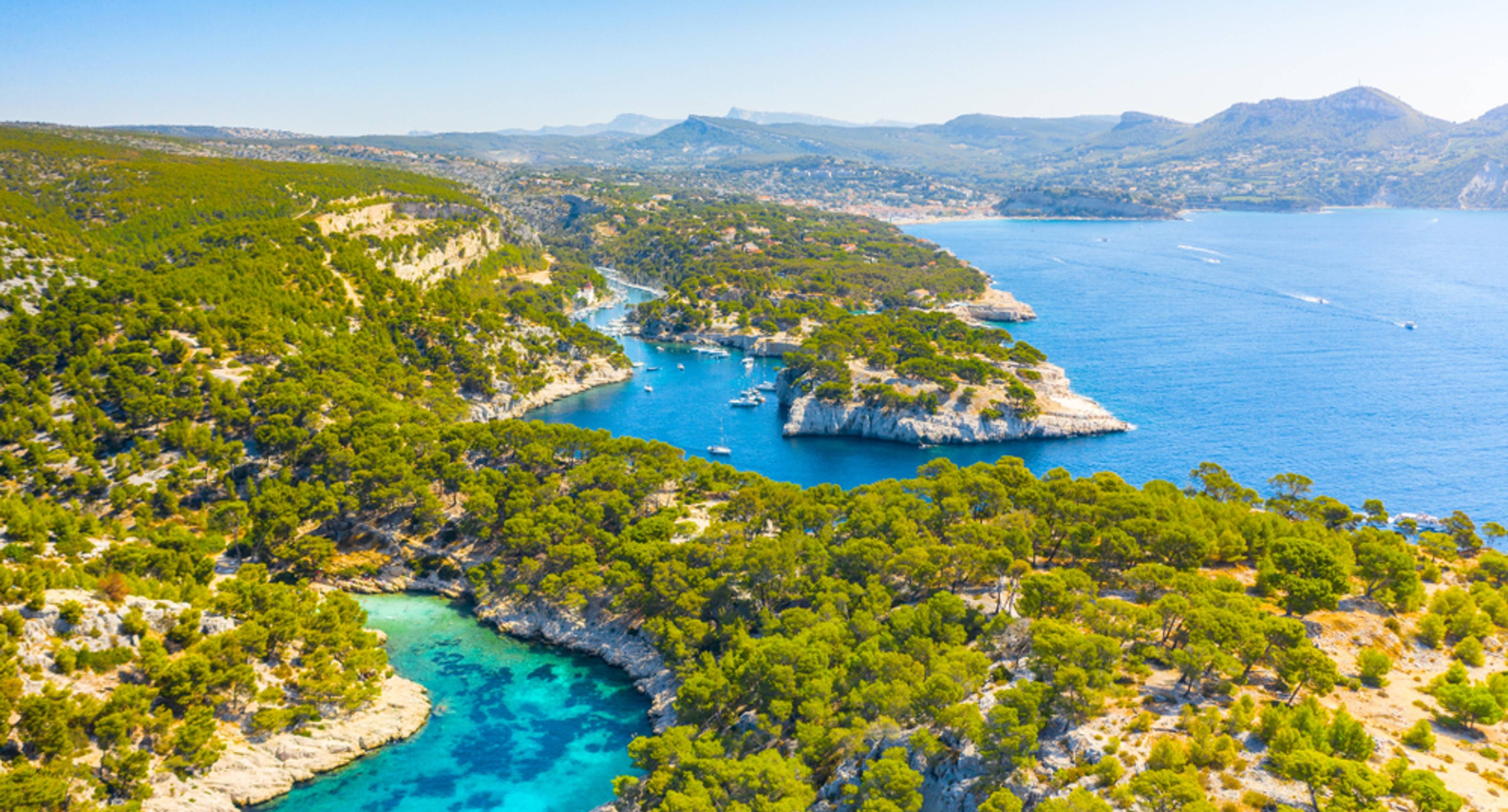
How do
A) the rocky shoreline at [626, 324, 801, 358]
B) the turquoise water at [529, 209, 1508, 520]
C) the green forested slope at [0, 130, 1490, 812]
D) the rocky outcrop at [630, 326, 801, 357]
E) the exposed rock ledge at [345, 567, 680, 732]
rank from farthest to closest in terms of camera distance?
the rocky shoreline at [626, 324, 801, 358], the rocky outcrop at [630, 326, 801, 357], the turquoise water at [529, 209, 1508, 520], the exposed rock ledge at [345, 567, 680, 732], the green forested slope at [0, 130, 1490, 812]

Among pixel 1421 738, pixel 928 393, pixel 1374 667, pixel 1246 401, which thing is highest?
pixel 928 393

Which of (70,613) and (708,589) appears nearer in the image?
(70,613)

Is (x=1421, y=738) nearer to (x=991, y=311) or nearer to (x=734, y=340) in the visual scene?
(x=734, y=340)

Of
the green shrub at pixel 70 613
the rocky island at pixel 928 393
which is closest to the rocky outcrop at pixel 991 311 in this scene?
the rocky island at pixel 928 393

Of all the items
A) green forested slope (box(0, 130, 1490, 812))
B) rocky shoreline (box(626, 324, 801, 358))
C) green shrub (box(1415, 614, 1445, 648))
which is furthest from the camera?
rocky shoreline (box(626, 324, 801, 358))

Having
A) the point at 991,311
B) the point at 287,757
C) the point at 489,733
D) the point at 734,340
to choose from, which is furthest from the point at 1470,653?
the point at 991,311

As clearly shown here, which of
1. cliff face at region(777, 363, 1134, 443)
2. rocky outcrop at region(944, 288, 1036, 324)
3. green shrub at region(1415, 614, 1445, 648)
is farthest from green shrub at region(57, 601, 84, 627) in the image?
rocky outcrop at region(944, 288, 1036, 324)

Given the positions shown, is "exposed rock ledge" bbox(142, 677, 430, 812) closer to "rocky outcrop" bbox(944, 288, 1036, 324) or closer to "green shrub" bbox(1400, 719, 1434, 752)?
"green shrub" bbox(1400, 719, 1434, 752)

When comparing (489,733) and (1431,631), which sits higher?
(1431,631)
